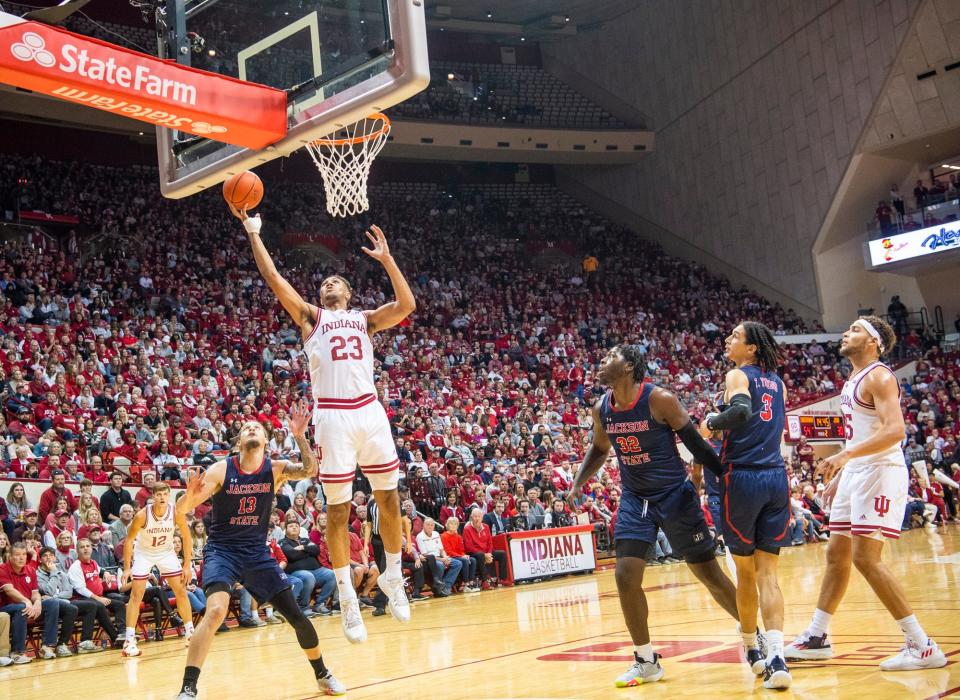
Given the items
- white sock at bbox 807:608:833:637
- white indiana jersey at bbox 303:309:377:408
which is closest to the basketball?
white indiana jersey at bbox 303:309:377:408

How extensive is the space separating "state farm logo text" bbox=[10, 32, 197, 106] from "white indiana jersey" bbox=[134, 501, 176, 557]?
5620 mm

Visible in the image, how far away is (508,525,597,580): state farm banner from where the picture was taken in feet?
51.8

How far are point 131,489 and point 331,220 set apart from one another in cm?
1679

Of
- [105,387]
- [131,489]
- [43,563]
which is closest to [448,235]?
[105,387]

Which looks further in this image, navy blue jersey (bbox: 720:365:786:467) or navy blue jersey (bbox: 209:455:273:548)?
navy blue jersey (bbox: 209:455:273:548)

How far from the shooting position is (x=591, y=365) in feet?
84.9

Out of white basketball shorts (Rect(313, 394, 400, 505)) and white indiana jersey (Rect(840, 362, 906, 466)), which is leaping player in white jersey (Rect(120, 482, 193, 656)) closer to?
white basketball shorts (Rect(313, 394, 400, 505))

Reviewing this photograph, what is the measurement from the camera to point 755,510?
→ 5734mm

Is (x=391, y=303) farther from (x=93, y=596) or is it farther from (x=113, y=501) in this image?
(x=113, y=501)

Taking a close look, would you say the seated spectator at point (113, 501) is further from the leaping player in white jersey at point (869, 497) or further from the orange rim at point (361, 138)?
the leaping player in white jersey at point (869, 497)

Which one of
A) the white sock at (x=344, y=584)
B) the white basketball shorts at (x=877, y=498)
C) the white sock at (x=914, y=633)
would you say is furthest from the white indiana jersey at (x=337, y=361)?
the white sock at (x=914, y=633)

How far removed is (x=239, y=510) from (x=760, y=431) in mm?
3531

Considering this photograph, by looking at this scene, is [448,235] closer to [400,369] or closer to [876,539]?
[400,369]

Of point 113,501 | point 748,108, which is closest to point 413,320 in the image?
point 113,501
